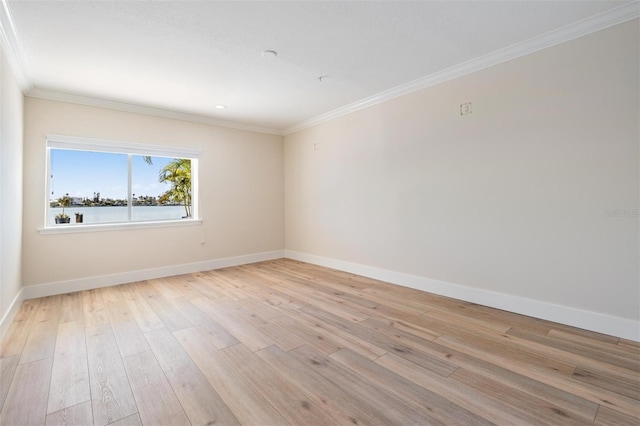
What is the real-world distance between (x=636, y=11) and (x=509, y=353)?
109 inches

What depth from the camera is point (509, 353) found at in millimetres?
2094

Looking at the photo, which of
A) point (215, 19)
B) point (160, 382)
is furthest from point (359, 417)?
point (215, 19)

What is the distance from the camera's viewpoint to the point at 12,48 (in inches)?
100

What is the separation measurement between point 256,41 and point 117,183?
10.2 ft

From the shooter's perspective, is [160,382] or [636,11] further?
[636,11]

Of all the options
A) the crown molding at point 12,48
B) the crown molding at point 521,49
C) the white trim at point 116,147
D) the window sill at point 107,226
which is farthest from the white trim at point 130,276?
the crown molding at point 521,49

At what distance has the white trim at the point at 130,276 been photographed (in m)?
3.53

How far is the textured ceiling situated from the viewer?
2.17 meters

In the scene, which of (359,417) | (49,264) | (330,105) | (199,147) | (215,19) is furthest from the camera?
(199,147)

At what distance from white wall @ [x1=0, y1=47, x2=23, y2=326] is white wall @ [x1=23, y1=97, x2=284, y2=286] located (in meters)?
0.26

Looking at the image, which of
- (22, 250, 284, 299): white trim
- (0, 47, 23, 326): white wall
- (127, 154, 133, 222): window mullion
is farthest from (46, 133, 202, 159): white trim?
(22, 250, 284, 299): white trim

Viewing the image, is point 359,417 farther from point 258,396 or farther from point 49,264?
point 49,264

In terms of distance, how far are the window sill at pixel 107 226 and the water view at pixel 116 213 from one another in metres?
0.12

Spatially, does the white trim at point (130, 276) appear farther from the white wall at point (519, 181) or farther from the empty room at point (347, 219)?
the white wall at point (519, 181)
